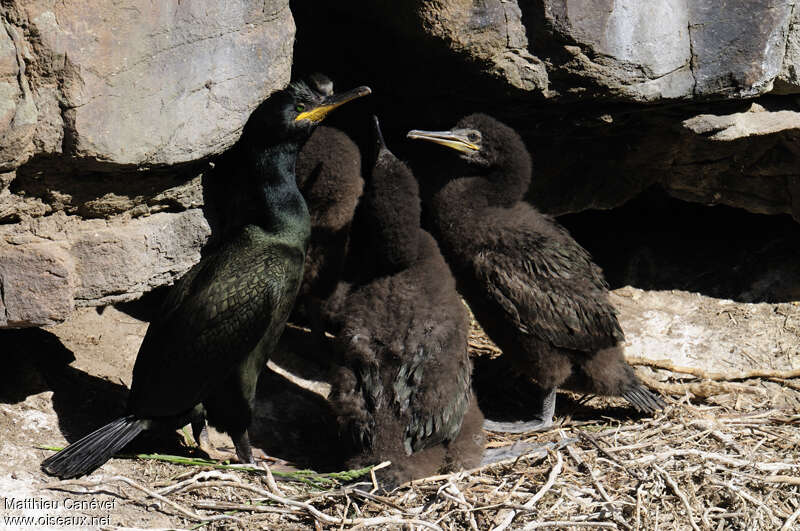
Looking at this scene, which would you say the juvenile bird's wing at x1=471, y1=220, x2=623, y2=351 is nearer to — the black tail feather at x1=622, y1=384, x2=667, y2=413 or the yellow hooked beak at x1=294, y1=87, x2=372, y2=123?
the black tail feather at x1=622, y1=384, x2=667, y2=413

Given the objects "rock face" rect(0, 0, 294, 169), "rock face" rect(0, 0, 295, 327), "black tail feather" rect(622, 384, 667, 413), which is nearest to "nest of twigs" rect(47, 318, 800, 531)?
"black tail feather" rect(622, 384, 667, 413)

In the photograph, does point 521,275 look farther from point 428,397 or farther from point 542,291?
point 428,397

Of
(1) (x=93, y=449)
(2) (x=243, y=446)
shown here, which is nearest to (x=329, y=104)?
(2) (x=243, y=446)

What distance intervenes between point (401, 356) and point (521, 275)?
0.87 metres

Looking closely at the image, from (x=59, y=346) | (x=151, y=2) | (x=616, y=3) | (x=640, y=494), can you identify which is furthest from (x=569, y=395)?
(x=151, y=2)

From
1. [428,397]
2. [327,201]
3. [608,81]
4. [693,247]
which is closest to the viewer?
[428,397]

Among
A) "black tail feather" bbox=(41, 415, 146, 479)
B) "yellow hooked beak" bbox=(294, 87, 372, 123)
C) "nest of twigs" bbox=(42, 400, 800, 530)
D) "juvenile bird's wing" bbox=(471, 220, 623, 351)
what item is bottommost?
"nest of twigs" bbox=(42, 400, 800, 530)

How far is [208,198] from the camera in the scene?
15.1 feet

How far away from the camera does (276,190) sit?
15.0 feet

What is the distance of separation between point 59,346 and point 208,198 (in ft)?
3.79

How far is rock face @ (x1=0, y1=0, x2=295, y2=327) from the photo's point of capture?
12.0 ft

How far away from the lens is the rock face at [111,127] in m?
3.67

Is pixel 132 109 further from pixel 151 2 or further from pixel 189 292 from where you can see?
pixel 189 292

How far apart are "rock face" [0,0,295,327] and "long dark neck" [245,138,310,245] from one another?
12.0 inches
